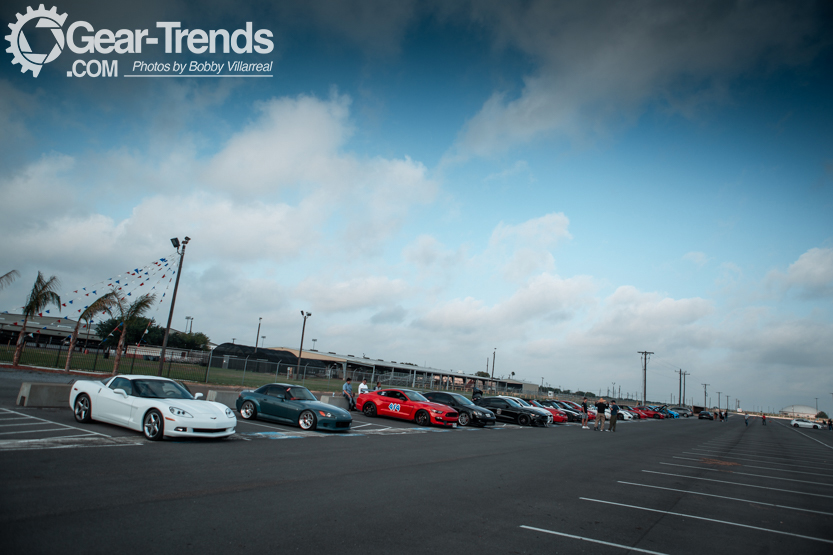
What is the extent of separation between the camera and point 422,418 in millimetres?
18641

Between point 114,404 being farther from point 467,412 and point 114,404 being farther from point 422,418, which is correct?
point 467,412

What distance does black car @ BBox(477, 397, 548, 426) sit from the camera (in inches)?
960

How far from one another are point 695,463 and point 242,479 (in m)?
12.5

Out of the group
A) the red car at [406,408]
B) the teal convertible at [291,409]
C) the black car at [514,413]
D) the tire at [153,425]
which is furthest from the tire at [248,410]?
the black car at [514,413]

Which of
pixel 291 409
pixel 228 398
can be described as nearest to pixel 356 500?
pixel 291 409

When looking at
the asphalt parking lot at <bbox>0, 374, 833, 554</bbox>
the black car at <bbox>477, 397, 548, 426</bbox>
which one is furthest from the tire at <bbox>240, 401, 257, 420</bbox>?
the black car at <bbox>477, 397, 548, 426</bbox>

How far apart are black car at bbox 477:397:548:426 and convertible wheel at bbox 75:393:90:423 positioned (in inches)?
747

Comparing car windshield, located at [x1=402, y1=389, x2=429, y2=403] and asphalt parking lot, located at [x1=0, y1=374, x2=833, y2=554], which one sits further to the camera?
car windshield, located at [x1=402, y1=389, x2=429, y2=403]

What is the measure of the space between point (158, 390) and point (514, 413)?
18.6 m

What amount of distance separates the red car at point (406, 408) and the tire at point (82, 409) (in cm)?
1086

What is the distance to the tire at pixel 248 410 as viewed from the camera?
47.4ft

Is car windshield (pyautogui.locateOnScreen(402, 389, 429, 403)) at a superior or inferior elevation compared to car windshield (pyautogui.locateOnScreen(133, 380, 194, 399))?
inferior

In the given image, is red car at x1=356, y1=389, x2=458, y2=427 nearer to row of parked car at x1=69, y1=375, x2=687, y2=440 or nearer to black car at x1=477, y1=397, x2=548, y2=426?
row of parked car at x1=69, y1=375, x2=687, y2=440

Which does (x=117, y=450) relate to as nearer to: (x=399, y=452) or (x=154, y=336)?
(x=399, y=452)
